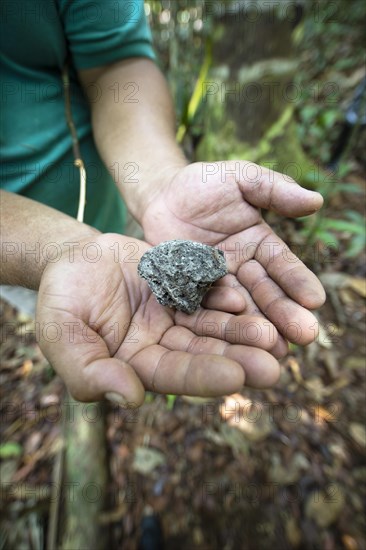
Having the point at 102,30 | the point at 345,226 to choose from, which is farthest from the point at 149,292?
the point at 345,226

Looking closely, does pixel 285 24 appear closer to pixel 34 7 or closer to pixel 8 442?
pixel 34 7

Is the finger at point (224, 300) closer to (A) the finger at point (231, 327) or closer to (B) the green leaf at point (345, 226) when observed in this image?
(A) the finger at point (231, 327)

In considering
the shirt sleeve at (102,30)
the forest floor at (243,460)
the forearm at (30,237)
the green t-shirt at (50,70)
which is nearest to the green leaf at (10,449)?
the forest floor at (243,460)

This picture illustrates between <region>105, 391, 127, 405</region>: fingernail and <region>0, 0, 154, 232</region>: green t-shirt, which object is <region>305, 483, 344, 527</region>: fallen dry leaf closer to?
<region>105, 391, 127, 405</region>: fingernail

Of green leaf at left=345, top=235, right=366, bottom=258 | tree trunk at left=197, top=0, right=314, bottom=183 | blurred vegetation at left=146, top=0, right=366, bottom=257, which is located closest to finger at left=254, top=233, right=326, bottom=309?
blurred vegetation at left=146, top=0, right=366, bottom=257

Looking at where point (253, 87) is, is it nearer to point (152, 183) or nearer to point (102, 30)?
point (102, 30)
